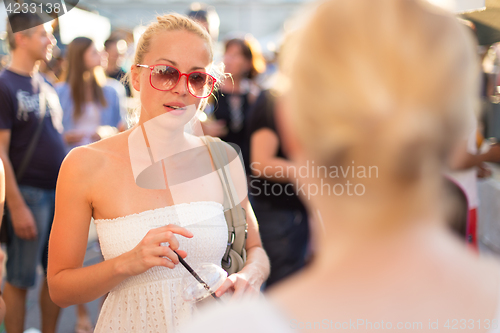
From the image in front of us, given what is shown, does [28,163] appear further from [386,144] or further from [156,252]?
[386,144]

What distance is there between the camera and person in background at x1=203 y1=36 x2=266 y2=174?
3543 mm

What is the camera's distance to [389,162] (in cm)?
59

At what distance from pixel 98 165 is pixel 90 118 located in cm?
232

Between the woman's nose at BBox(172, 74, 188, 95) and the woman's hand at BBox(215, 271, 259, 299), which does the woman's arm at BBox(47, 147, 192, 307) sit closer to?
the woman's hand at BBox(215, 271, 259, 299)

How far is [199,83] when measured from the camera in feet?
5.74

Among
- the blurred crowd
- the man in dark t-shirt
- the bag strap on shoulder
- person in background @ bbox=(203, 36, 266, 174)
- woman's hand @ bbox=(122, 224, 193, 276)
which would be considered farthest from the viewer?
person in background @ bbox=(203, 36, 266, 174)

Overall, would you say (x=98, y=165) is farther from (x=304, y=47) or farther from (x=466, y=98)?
(x=466, y=98)

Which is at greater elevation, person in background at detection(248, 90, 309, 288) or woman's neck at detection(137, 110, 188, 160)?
woman's neck at detection(137, 110, 188, 160)

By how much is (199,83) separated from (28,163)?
162cm

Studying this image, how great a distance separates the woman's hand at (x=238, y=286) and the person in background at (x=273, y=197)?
1121mm

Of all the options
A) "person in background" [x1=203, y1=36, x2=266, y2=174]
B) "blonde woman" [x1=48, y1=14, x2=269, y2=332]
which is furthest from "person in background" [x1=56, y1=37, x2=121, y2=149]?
"blonde woman" [x1=48, y1=14, x2=269, y2=332]

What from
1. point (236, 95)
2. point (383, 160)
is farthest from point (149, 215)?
point (236, 95)

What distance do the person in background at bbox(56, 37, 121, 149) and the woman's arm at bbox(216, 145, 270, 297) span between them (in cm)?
210

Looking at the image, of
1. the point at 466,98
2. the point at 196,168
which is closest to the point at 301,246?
the point at 196,168
